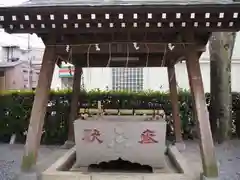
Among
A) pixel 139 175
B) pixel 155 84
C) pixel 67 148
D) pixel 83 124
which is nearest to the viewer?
pixel 139 175

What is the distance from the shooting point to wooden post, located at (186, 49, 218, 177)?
5.37m

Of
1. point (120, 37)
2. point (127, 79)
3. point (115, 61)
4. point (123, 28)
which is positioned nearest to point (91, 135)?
point (120, 37)

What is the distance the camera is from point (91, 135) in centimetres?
642

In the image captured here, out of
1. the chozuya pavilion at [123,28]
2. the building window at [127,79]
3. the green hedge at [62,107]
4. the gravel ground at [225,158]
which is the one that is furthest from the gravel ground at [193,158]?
the building window at [127,79]

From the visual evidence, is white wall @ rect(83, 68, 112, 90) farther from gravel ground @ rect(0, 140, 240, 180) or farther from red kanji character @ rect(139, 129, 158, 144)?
red kanji character @ rect(139, 129, 158, 144)

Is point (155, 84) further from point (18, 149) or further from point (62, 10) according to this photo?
point (62, 10)

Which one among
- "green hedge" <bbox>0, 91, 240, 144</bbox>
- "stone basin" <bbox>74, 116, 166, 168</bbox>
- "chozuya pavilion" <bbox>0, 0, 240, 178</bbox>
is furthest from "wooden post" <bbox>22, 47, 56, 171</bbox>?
"green hedge" <bbox>0, 91, 240, 144</bbox>

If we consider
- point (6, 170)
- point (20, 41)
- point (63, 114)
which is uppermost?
point (20, 41)

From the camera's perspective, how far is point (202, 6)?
489 centimetres

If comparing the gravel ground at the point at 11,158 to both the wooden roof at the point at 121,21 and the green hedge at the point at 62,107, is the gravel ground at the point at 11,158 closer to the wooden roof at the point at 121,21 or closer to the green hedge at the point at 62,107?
the green hedge at the point at 62,107

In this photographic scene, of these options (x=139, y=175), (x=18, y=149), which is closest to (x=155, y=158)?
(x=139, y=175)

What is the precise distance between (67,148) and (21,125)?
2.99 metres

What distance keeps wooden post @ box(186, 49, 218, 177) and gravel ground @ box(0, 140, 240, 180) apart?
0.69m

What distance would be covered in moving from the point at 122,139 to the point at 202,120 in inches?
63.6
